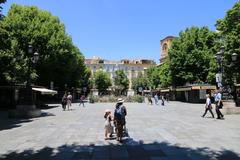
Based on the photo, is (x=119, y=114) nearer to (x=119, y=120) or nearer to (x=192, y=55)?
(x=119, y=120)

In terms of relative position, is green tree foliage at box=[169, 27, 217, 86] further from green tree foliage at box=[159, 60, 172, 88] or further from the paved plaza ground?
the paved plaza ground

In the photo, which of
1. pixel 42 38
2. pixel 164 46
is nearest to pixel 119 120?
pixel 42 38

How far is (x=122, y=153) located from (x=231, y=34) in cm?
3524

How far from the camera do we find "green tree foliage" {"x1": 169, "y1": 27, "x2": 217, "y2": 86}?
60719mm

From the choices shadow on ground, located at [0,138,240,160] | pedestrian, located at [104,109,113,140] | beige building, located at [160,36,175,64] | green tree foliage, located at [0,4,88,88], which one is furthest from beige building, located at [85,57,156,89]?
shadow on ground, located at [0,138,240,160]

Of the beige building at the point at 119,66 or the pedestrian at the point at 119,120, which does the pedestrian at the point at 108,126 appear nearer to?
the pedestrian at the point at 119,120

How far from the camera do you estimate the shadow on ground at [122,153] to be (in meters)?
10.6

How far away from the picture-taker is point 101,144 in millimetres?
13109

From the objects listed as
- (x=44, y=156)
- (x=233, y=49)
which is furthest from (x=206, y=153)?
(x=233, y=49)

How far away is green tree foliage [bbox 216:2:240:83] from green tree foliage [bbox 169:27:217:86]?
471 inches

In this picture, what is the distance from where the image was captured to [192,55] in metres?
61.5

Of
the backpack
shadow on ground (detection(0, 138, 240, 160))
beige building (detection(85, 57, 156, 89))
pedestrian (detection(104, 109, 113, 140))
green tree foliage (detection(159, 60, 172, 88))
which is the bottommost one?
shadow on ground (detection(0, 138, 240, 160))

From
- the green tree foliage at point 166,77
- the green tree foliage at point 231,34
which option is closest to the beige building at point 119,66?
the green tree foliage at point 166,77

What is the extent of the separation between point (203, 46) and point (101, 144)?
5183 cm
